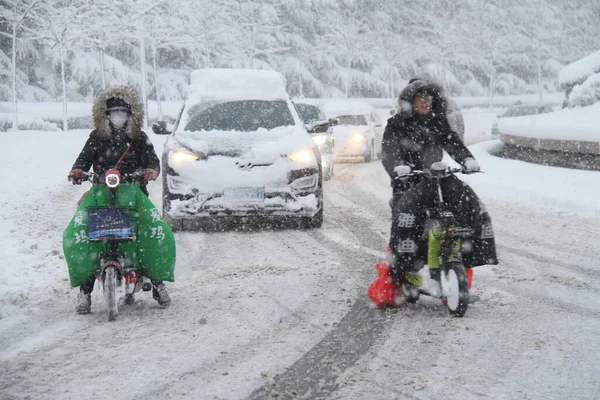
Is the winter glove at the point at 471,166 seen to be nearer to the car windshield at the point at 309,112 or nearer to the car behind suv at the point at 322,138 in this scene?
the car behind suv at the point at 322,138

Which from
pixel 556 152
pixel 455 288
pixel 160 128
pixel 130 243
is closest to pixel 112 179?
pixel 130 243

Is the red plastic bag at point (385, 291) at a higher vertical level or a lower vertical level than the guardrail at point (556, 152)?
lower

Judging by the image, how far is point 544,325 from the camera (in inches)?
211

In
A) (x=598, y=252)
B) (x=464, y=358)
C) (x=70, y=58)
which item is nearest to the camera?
(x=464, y=358)

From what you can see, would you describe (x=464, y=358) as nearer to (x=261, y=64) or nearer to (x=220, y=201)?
(x=220, y=201)

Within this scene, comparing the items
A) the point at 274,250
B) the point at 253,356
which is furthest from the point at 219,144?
the point at 253,356

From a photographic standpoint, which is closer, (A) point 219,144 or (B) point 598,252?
(B) point 598,252

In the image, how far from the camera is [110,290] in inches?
221

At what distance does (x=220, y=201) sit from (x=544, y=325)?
4.89 meters

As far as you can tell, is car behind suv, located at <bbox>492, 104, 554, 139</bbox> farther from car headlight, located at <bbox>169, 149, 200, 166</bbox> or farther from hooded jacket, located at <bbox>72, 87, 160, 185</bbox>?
hooded jacket, located at <bbox>72, 87, 160, 185</bbox>

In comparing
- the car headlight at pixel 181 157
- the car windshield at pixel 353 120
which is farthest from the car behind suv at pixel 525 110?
the car headlight at pixel 181 157

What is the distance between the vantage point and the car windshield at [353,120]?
21.9m

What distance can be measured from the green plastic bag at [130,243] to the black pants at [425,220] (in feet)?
5.69

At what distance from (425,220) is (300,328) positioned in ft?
3.93
